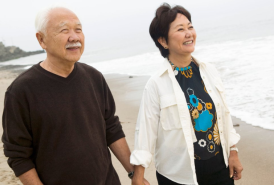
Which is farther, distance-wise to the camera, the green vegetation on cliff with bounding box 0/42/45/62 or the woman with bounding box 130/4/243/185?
the green vegetation on cliff with bounding box 0/42/45/62

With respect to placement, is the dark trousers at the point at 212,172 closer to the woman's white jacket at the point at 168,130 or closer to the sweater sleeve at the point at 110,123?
the woman's white jacket at the point at 168,130

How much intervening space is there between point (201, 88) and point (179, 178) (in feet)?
2.35

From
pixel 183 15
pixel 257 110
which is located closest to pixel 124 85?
pixel 257 110

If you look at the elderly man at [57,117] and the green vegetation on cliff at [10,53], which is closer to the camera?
the elderly man at [57,117]

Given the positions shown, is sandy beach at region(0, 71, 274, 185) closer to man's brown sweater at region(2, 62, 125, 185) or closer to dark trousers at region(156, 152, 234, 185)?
dark trousers at region(156, 152, 234, 185)

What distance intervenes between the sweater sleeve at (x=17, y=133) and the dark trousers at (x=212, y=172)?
108cm

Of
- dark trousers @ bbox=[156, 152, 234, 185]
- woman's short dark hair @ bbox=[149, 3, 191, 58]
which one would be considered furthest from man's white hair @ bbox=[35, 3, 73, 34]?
dark trousers @ bbox=[156, 152, 234, 185]

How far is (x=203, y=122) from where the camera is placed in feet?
7.04

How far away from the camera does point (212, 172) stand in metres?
2.15

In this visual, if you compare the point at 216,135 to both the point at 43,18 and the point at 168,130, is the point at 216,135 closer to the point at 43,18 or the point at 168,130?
the point at 168,130

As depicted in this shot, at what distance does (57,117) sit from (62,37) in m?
0.51

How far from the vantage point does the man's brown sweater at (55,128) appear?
5.41 feet

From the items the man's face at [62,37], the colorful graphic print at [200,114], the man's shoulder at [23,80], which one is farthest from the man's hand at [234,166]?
the man's shoulder at [23,80]

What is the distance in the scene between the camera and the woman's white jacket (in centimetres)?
210
